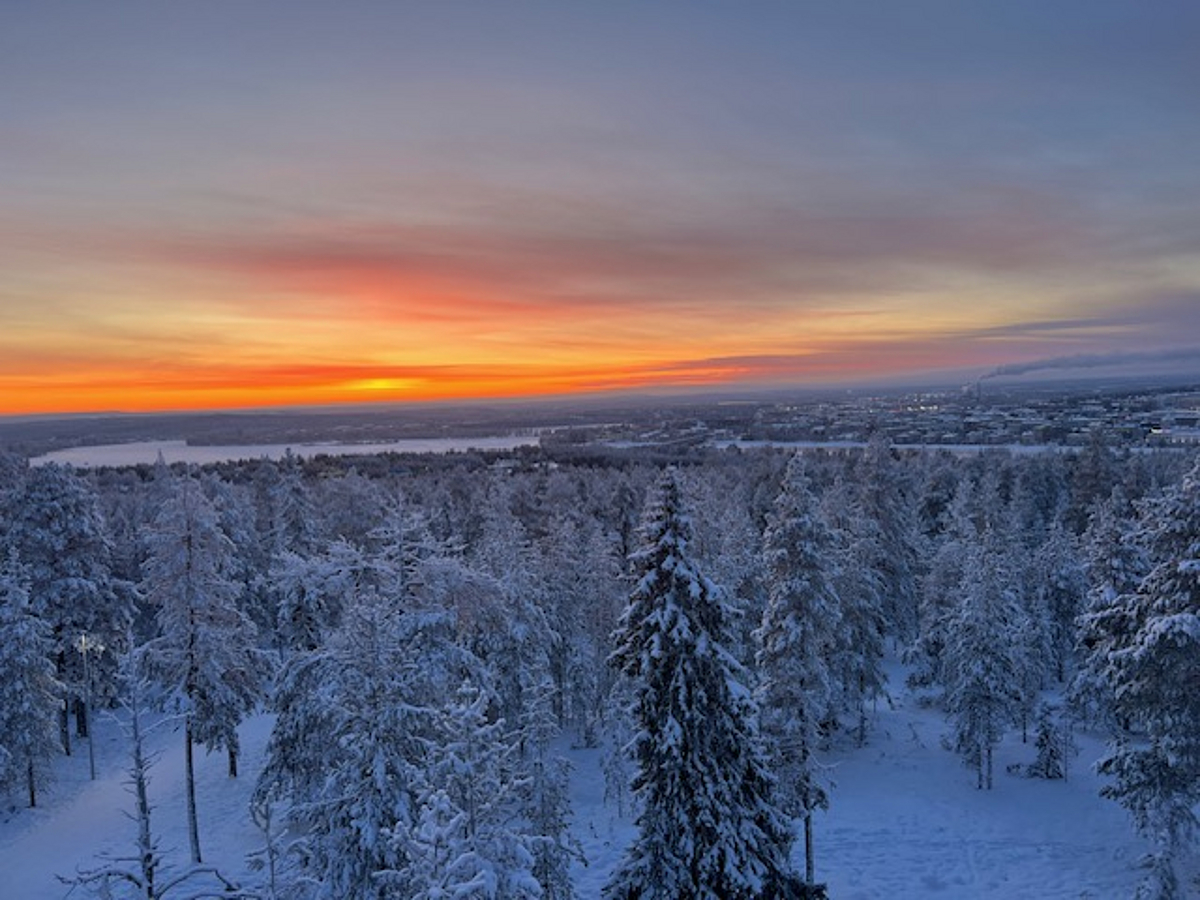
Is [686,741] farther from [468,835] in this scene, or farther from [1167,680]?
[1167,680]

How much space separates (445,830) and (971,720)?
28.4m

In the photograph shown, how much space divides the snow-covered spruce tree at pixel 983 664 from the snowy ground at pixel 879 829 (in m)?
2.27

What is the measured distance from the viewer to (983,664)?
3012 cm

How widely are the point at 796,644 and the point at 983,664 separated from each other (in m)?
11.0

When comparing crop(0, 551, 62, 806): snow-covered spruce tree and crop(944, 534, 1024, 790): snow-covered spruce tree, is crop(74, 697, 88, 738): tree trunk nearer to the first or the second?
crop(0, 551, 62, 806): snow-covered spruce tree

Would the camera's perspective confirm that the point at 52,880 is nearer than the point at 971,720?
Yes

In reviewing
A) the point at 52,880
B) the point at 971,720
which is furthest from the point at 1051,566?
the point at 52,880

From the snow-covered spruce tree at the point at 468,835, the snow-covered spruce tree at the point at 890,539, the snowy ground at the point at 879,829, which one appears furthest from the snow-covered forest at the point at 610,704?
the snow-covered spruce tree at the point at 890,539

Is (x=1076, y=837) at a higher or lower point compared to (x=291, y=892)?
lower

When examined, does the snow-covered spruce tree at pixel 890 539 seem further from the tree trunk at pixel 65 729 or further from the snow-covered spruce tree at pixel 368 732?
the tree trunk at pixel 65 729

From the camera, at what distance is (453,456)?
175000mm

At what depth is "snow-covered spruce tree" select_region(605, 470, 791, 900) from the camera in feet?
46.9

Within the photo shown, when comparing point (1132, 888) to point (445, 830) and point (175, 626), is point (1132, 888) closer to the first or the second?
point (445, 830)

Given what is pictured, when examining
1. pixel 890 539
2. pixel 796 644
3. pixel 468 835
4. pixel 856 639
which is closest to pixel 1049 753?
pixel 856 639
